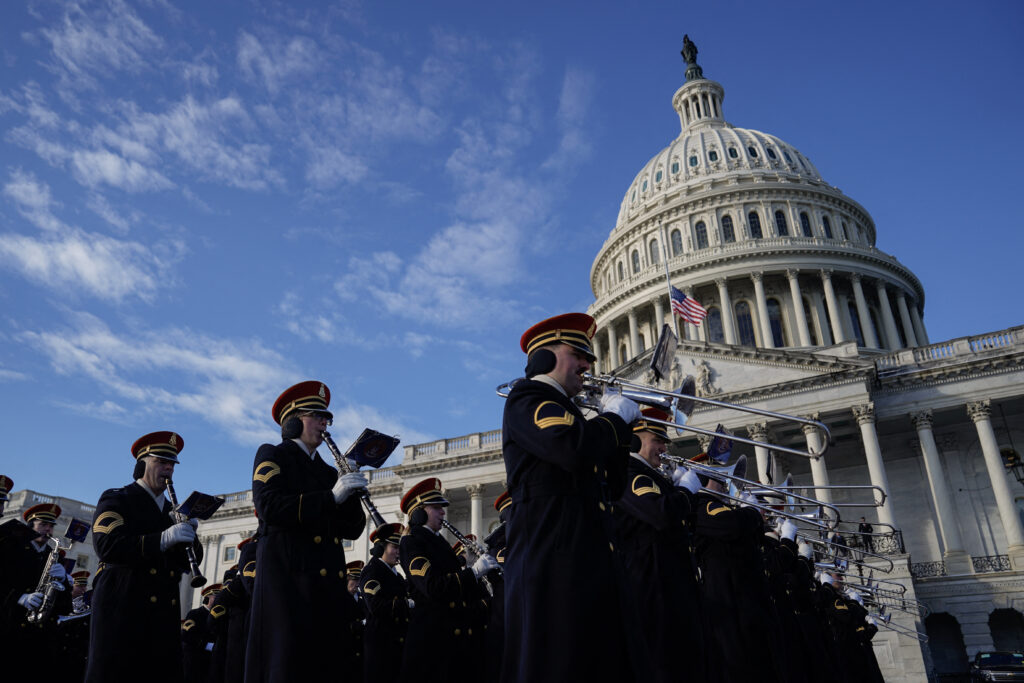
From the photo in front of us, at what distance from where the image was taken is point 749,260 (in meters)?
55.1

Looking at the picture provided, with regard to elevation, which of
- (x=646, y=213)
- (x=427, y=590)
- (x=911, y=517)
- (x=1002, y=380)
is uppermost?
(x=646, y=213)

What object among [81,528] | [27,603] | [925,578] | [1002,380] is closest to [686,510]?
[27,603]

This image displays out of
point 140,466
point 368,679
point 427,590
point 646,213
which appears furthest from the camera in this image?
point 646,213

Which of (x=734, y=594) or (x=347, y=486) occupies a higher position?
(x=347, y=486)

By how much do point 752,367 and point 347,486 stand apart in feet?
117

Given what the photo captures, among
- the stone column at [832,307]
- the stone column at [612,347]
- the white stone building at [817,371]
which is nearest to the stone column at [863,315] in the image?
the white stone building at [817,371]

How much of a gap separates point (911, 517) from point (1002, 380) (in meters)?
8.21

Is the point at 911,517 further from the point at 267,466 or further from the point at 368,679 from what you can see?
the point at 267,466

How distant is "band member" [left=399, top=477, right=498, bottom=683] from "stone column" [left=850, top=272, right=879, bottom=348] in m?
51.7

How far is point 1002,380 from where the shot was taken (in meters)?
33.9

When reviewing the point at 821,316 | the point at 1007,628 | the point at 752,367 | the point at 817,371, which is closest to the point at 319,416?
the point at 817,371

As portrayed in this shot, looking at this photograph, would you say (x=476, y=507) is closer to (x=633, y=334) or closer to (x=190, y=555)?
(x=633, y=334)

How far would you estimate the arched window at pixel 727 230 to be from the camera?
193 feet

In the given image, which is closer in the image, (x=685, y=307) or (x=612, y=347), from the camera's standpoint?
(x=685, y=307)
